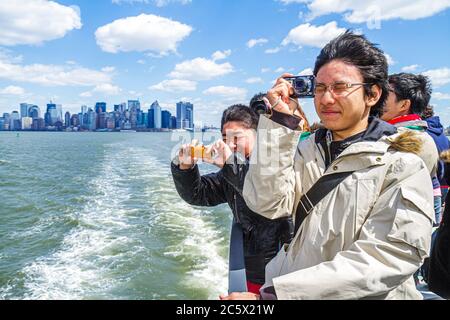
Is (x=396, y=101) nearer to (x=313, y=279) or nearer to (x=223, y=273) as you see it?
(x=313, y=279)

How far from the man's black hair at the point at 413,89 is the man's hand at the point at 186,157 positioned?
1.88m

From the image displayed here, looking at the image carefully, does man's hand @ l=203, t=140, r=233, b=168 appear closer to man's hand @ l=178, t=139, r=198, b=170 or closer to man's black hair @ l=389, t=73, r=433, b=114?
man's hand @ l=178, t=139, r=198, b=170

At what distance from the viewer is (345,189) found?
141cm

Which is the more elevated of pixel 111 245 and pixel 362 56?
pixel 362 56

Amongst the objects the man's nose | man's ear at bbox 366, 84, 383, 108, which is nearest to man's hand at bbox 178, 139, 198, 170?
the man's nose

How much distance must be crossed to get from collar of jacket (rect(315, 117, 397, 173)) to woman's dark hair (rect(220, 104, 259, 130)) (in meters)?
1.00

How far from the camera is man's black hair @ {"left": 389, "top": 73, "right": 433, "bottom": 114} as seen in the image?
3104 millimetres

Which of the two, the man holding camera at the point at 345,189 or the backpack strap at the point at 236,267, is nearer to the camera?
the man holding camera at the point at 345,189

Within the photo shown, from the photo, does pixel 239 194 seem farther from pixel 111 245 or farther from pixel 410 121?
pixel 111 245

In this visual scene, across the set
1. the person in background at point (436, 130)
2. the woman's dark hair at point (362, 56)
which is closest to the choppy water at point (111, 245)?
the person in background at point (436, 130)

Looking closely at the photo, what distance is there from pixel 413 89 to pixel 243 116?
63.1 inches

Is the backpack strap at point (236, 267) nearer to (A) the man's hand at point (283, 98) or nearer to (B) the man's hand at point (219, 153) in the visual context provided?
(B) the man's hand at point (219, 153)

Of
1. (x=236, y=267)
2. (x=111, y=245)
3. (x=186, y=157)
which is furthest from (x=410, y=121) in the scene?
(x=111, y=245)

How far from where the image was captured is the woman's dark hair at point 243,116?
2.54 metres
